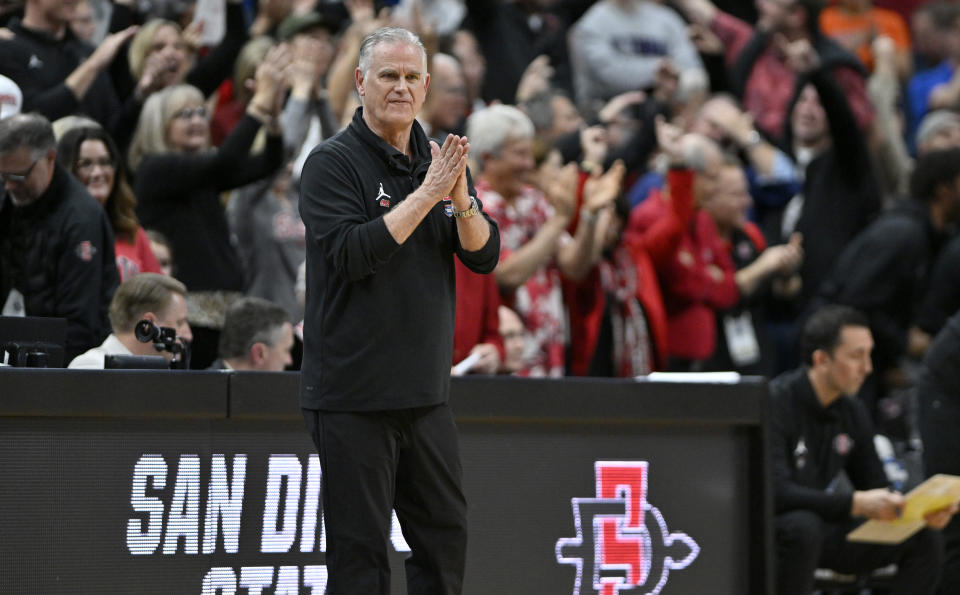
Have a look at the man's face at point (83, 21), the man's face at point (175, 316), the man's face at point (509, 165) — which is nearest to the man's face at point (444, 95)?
the man's face at point (509, 165)

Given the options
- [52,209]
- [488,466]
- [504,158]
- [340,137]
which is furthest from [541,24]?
[340,137]

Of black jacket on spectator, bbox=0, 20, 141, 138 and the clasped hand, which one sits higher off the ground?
black jacket on spectator, bbox=0, 20, 141, 138

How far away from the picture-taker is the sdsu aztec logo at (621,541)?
564 cm

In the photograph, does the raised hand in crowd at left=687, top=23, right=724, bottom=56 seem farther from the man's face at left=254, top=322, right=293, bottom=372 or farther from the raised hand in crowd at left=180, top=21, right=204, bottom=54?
the man's face at left=254, top=322, right=293, bottom=372

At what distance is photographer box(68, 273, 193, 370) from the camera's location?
589 centimetres

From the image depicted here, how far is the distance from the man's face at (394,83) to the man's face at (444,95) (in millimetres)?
4237

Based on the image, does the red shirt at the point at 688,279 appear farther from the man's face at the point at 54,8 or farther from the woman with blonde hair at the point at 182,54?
the man's face at the point at 54,8

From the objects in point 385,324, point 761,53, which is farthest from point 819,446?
point 761,53

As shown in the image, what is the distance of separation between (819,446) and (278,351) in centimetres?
259

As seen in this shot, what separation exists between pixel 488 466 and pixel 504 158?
8.21 feet

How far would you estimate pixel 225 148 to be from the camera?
7418 millimetres

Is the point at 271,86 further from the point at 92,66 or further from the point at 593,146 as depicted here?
the point at 593,146

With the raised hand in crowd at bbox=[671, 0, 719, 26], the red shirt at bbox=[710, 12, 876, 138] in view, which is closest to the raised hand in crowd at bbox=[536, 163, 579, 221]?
the red shirt at bbox=[710, 12, 876, 138]

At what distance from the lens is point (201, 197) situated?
298 inches
